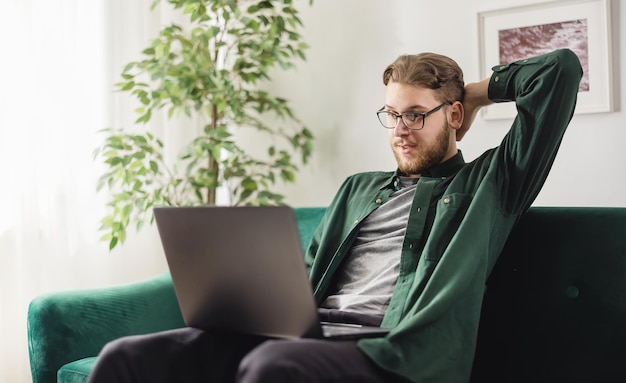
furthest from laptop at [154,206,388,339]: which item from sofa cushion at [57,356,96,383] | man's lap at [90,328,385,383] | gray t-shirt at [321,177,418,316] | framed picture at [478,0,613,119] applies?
framed picture at [478,0,613,119]

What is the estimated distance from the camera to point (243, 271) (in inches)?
56.2

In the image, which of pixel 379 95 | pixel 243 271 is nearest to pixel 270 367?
pixel 243 271

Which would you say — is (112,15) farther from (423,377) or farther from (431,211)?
(423,377)

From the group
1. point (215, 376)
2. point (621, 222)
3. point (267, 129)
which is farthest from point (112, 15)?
point (621, 222)

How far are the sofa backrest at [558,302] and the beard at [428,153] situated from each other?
266 millimetres

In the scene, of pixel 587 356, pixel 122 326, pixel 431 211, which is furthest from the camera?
pixel 122 326

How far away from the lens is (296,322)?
1.38 meters

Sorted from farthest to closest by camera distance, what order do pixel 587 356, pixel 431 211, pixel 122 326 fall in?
pixel 122 326 → pixel 431 211 → pixel 587 356

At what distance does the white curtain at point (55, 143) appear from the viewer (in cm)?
242

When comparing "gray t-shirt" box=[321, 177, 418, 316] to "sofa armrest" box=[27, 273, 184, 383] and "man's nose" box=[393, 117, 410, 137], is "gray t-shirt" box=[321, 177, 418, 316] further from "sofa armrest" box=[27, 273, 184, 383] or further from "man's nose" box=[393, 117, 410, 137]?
"sofa armrest" box=[27, 273, 184, 383]

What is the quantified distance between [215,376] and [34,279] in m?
1.25

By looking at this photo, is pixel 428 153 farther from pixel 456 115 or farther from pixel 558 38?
pixel 558 38

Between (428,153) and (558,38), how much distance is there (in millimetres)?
645

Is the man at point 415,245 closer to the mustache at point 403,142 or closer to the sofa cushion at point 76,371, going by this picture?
the mustache at point 403,142
